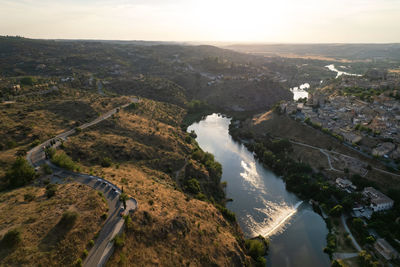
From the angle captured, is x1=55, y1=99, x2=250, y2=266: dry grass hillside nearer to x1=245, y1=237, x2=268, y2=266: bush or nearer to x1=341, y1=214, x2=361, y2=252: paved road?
x1=245, y1=237, x2=268, y2=266: bush

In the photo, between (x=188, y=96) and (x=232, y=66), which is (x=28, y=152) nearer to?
(x=188, y=96)

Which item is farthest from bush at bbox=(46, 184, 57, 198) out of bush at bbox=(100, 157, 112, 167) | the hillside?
the hillside

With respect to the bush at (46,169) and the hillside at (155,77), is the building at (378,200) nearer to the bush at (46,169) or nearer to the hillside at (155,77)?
the bush at (46,169)

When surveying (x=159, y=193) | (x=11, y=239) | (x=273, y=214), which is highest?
(x=11, y=239)

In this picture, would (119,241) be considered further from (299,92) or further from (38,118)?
(299,92)

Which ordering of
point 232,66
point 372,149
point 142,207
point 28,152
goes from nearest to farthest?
point 142,207 → point 28,152 → point 372,149 → point 232,66

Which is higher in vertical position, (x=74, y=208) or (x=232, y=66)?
(x=232, y=66)

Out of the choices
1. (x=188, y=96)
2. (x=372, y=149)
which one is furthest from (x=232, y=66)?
(x=372, y=149)

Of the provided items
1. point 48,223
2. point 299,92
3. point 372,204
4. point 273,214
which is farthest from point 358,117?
point 299,92
